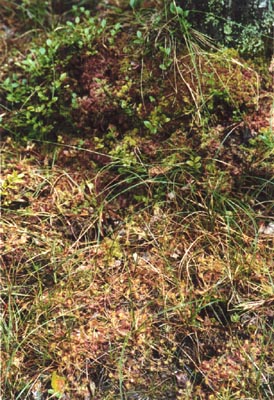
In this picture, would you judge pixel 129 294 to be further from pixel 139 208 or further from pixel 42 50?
pixel 42 50

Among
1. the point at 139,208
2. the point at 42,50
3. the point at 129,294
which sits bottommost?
the point at 129,294

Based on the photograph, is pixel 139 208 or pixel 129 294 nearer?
pixel 129 294

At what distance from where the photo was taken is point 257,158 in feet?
9.16

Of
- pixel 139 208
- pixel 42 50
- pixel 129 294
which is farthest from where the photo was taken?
pixel 42 50

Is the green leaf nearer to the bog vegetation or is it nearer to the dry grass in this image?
the bog vegetation

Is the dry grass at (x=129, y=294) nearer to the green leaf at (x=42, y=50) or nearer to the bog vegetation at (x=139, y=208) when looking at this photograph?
the bog vegetation at (x=139, y=208)

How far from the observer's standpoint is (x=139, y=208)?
2822 millimetres

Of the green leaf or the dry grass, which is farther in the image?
the green leaf

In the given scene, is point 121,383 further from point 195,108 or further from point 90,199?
point 195,108

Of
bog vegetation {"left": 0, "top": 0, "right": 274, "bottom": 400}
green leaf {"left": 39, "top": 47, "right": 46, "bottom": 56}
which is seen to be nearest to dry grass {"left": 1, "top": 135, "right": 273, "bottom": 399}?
bog vegetation {"left": 0, "top": 0, "right": 274, "bottom": 400}

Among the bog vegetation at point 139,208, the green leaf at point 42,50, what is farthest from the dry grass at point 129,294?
the green leaf at point 42,50

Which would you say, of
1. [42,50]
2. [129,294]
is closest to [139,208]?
[129,294]

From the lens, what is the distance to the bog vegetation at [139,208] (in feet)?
7.75

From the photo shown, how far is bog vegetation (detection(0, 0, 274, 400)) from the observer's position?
2.36m
